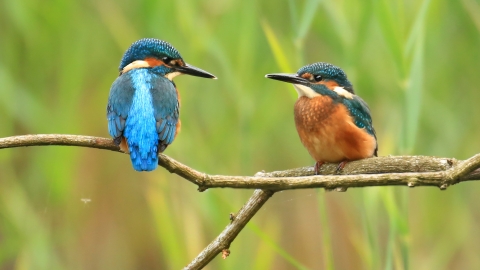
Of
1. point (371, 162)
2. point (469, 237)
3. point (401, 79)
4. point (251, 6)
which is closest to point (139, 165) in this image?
point (371, 162)

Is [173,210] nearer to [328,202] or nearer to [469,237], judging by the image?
[328,202]

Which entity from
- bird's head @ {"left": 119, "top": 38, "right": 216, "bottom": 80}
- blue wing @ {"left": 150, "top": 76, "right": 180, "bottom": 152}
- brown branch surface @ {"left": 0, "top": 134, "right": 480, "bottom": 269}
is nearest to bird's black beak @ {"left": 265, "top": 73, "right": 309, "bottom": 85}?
bird's head @ {"left": 119, "top": 38, "right": 216, "bottom": 80}

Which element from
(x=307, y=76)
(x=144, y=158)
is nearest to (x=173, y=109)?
(x=144, y=158)

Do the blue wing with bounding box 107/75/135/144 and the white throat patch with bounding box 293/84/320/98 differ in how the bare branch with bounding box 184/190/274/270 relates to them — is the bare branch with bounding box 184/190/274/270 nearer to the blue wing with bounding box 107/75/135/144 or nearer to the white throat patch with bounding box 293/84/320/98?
the blue wing with bounding box 107/75/135/144

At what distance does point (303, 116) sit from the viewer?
113 inches

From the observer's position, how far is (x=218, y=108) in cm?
366

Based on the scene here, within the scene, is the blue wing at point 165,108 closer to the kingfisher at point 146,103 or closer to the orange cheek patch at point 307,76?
the kingfisher at point 146,103

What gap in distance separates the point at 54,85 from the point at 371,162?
2173 millimetres

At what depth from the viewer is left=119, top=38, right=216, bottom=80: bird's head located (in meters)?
2.45

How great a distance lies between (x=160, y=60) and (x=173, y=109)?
11.4 inches

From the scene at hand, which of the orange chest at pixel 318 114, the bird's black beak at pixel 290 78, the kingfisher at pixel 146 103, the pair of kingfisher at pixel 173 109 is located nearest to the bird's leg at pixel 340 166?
the pair of kingfisher at pixel 173 109

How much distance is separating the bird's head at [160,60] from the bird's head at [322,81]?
0.53 metres

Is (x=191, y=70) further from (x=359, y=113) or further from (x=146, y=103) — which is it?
(x=359, y=113)

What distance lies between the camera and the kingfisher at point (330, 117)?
8.78 feet
